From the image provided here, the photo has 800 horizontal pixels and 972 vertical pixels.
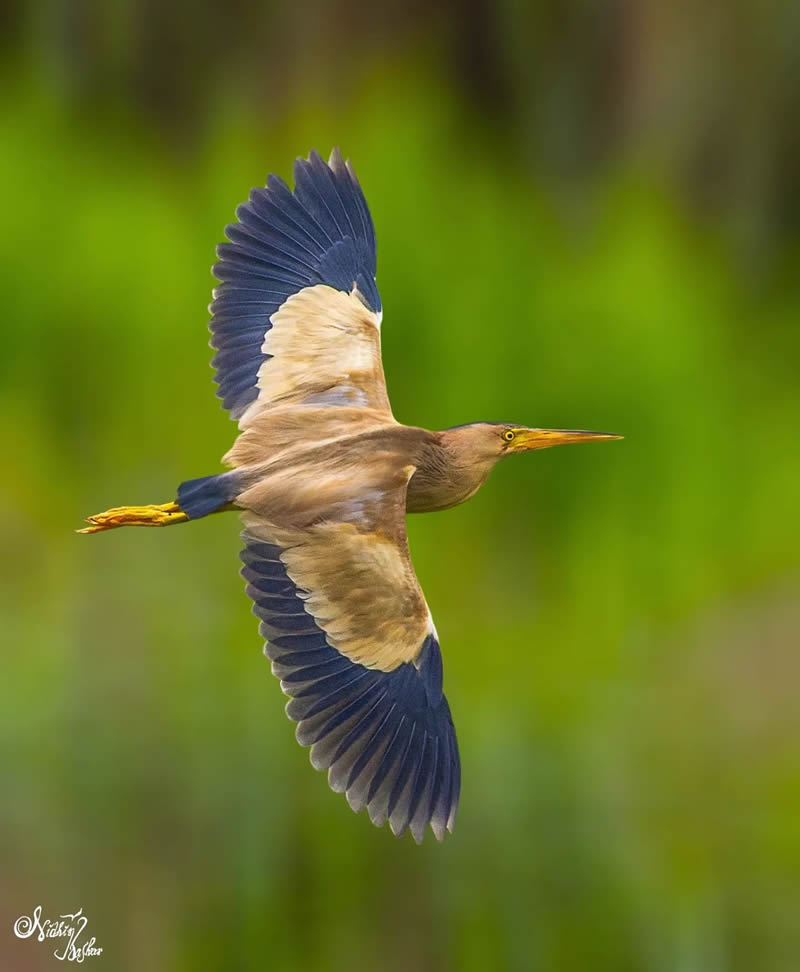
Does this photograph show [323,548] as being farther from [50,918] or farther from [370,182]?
[370,182]

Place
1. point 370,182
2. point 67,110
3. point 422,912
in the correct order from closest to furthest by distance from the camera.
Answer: point 422,912
point 370,182
point 67,110

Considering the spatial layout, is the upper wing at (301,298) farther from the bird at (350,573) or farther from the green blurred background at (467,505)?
the green blurred background at (467,505)

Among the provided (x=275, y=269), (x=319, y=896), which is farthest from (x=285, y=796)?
(x=275, y=269)

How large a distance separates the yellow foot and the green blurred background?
1.67 meters

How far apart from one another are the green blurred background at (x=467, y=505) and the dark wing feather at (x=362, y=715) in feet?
5.93

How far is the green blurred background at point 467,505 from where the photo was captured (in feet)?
13.4

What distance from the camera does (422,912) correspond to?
401cm

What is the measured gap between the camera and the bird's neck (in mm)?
2340

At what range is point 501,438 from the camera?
2473 millimetres

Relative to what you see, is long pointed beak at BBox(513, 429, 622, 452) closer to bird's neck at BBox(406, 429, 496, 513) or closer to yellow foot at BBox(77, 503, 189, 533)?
bird's neck at BBox(406, 429, 496, 513)

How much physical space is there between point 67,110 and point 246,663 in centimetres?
238
